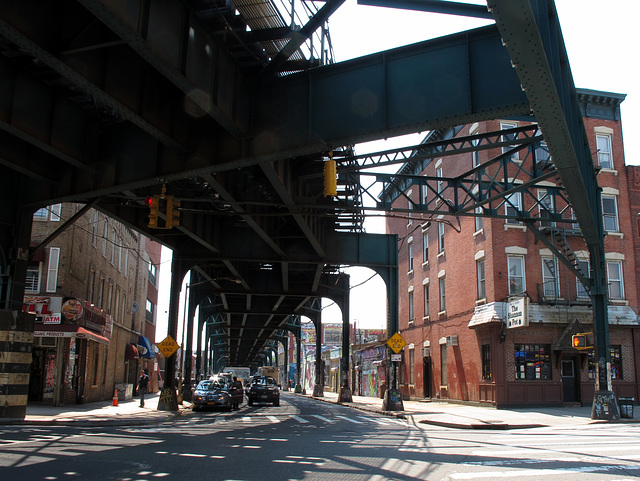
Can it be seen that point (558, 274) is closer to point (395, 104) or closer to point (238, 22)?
point (395, 104)

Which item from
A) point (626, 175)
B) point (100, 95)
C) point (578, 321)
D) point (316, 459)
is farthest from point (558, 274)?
point (100, 95)

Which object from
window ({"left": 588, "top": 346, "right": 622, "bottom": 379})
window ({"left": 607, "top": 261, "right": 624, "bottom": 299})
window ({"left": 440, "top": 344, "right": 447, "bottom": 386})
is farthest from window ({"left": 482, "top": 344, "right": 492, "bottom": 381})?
window ({"left": 607, "top": 261, "right": 624, "bottom": 299})

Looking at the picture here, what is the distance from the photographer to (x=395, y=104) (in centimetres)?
1311

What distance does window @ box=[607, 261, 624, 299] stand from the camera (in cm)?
3011

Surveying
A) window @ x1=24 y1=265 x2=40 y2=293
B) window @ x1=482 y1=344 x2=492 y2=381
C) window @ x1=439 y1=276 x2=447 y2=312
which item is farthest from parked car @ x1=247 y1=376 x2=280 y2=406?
window @ x1=24 y1=265 x2=40 y2=293

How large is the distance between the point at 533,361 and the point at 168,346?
56.2 feet

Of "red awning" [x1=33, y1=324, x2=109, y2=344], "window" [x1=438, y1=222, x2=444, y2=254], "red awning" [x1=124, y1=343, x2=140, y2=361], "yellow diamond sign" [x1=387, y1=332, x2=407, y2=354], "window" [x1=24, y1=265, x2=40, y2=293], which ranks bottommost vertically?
"red awning" [x1=124, y1=343, x2=140, y2=361]

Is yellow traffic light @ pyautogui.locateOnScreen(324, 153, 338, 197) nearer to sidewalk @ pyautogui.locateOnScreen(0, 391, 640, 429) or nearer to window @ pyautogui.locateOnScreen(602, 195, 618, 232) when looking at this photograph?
sidewalk @ pyautogui.locateOnScreen(0, 391, 640, 429)

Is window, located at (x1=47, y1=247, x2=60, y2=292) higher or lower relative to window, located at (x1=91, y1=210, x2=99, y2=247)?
lower

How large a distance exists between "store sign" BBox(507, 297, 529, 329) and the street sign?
15218mm

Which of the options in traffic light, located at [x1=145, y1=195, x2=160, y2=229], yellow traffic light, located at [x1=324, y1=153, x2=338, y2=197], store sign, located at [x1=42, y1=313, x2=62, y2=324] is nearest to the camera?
yellow traffic light, located at [x1=324, y1=153, x2=338, y2=197]

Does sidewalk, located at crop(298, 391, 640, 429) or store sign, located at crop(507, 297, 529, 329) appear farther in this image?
store sign, located at crop(507, 297, 529, 329)

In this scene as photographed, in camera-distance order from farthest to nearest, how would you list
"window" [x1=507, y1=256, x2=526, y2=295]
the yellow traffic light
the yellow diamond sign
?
1. "window" [x1=507, y1=256, x2=526, y2=295]
2. the yellow diamond sign
3. the yellow traffic light

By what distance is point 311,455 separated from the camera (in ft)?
36.5
